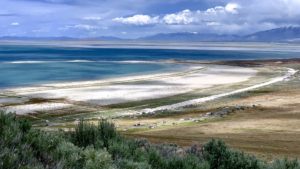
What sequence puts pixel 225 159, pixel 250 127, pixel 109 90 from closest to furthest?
pixel 225 159, pixel 250 127, pixel 109 90

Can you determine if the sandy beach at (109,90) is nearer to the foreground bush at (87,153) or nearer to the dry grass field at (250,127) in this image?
the dry grass field at (250,127)

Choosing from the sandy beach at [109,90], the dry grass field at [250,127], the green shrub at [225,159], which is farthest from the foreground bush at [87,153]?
the sandy beach at [109,90]

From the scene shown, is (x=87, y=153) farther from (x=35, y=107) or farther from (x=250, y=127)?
(x=35, y=107)

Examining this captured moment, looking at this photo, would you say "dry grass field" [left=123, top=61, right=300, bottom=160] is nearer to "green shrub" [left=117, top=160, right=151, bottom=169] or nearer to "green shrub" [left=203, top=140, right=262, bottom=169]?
"green shrub" [left=203, top=140, right=262, bottom=169]

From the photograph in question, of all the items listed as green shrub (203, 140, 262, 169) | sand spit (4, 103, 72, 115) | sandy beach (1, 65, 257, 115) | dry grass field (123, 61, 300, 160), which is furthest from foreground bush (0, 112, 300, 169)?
sand spit (4, 103, 72, 115)

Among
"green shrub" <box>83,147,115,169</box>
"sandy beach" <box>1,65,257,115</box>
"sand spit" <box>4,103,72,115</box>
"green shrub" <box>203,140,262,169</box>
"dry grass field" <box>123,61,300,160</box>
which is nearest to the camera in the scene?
"green shrub" <box>83,147,115,169</box>

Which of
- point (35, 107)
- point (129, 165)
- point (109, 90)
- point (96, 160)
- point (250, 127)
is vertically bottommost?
point (250, 127)

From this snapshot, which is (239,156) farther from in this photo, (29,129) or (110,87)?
(110,87)

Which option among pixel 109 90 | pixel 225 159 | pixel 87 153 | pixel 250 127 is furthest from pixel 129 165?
pixel 109 90

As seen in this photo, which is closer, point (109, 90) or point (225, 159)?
point (225, 159)

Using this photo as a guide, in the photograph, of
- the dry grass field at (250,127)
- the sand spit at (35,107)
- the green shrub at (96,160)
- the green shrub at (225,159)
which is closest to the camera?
the green shrub at (96,160)
